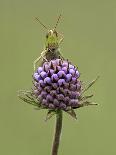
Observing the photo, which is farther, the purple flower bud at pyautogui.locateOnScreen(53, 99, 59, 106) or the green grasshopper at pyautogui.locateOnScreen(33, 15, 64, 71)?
the green grasshopper at pyautogui.locateOnScreen(33, 15, 64, 71)

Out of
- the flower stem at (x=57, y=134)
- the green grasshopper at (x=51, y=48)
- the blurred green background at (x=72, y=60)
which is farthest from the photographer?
the blurred green background at (x=72, y=60)

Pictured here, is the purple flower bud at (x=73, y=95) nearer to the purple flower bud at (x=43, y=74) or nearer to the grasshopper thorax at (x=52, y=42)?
the purple flower bud at (x=43, y=74)

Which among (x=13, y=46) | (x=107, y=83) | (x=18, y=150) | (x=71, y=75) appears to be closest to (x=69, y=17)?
(x=13, y=46)

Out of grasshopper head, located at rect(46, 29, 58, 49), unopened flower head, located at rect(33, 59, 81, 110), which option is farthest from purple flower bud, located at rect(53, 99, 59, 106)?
grasshopper head, located at rect(46, 29, 58, 49)

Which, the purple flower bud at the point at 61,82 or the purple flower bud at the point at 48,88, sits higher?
the purple flower bud at the point at 61,82

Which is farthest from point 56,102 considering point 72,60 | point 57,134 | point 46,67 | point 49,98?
point 72,60

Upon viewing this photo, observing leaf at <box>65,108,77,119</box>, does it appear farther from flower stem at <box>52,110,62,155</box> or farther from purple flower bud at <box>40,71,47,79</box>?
purple flower bud at <box>40,71,47,79</box>

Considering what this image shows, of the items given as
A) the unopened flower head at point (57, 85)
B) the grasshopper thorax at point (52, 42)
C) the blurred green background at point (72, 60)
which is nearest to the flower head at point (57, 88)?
the unopened flower head at point (57, 85)
